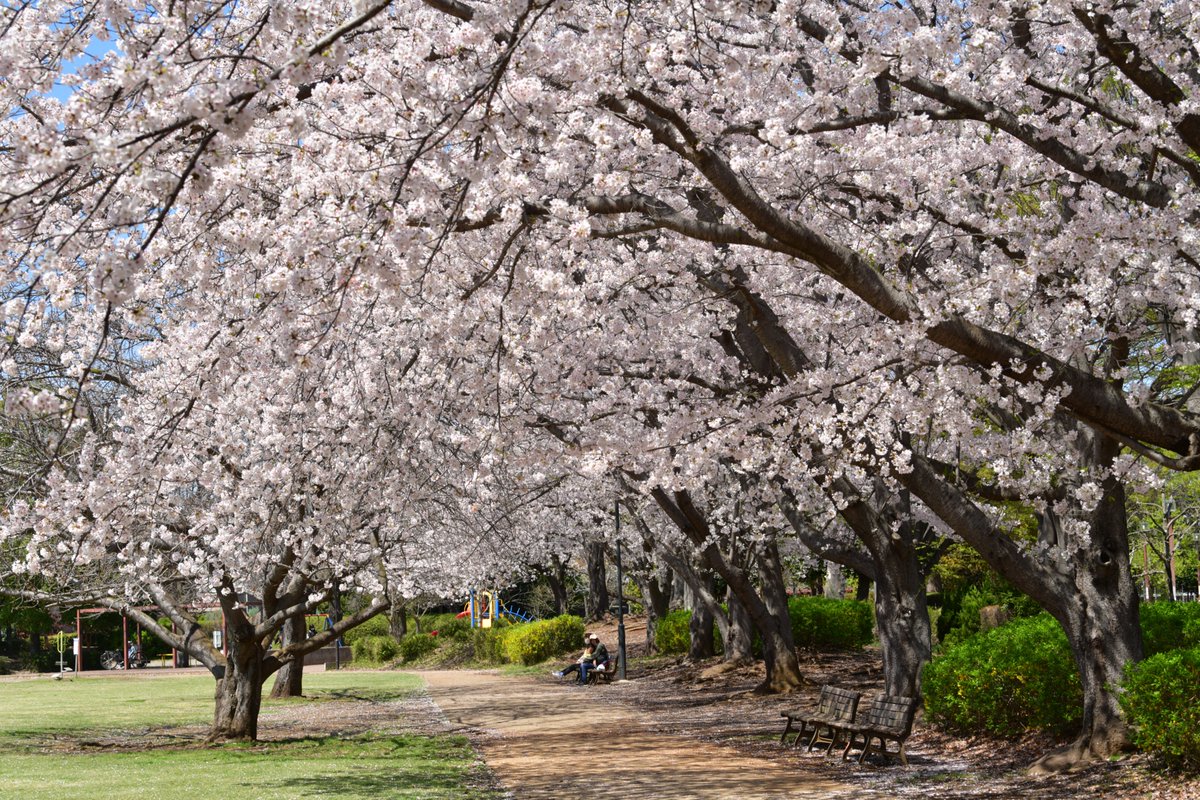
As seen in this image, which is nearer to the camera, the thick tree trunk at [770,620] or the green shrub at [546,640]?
the thick tree trunk at [770,620]

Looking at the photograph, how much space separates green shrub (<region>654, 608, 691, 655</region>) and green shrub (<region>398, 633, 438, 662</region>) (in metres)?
10.8

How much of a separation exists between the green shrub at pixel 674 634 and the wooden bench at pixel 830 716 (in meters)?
15.5

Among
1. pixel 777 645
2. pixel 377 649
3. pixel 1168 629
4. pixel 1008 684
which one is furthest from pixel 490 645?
pixel 1168 629

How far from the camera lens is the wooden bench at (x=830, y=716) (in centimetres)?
1191

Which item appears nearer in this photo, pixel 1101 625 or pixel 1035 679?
pixel 1101 625

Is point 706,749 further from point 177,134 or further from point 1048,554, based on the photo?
point 177,134

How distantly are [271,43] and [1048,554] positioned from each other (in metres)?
8.69

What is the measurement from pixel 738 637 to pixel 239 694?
37.5 ft

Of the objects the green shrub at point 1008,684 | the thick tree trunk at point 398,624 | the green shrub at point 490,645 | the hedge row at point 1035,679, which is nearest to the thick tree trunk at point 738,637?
the hedge row at point 1035,679

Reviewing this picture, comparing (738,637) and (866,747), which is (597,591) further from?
(866,747)

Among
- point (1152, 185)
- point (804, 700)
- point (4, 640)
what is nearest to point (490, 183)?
point (1152, 185)

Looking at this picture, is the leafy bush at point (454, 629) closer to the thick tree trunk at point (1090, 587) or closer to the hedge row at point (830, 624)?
the hedge row at point (830, 624)

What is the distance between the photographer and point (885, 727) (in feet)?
36.6

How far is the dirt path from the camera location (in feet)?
31.9
